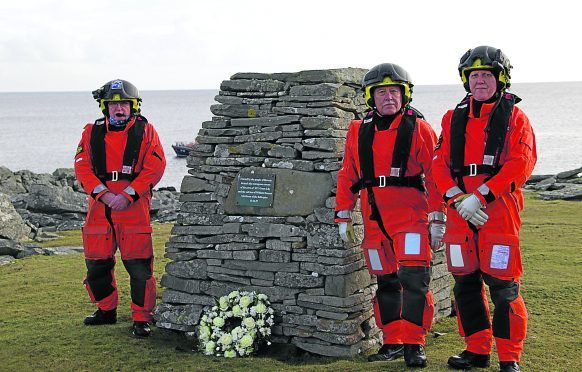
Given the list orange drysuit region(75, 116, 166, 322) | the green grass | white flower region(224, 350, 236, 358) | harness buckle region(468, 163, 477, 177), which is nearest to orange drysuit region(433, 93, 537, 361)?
harness buckle region(468, 163, 477, 177)

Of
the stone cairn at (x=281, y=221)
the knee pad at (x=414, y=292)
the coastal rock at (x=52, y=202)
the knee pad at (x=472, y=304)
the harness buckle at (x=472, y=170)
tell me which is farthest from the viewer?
the coastal rock at (x=52, y=202)

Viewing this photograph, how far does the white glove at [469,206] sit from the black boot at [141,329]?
3.61 metres

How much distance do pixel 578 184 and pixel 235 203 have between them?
1640 centimetres

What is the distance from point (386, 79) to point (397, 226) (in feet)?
4.19

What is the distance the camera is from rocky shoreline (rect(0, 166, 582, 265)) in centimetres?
1350

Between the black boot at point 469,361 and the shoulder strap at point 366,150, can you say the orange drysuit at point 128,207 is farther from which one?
the black boot at point 469,361

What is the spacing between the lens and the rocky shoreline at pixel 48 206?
13.5 m

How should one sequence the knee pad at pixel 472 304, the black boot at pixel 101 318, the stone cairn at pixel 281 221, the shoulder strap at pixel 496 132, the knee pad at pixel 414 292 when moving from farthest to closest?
the black boot at pixel 101 318 → the stone cairn at pixel 281 221 → the knee pad at pixel 414 292 → the knee pad at pixel 472 304 → the shoulder strap at pixel 496 132

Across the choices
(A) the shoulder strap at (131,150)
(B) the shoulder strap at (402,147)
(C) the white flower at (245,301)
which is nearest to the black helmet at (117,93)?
(A) the shoulder strap at (131,150)

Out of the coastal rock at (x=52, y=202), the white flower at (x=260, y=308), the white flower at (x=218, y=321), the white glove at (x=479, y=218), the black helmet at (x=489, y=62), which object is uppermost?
the black helmet at (x=489, y=62)

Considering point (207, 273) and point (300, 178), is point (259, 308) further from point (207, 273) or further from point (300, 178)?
point (300, 178)

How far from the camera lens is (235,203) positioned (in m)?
7.53

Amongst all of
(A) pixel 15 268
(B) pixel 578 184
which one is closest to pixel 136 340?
(A) pixel 15 268

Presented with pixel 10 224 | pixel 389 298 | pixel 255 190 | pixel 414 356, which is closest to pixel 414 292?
pixel 389 298
